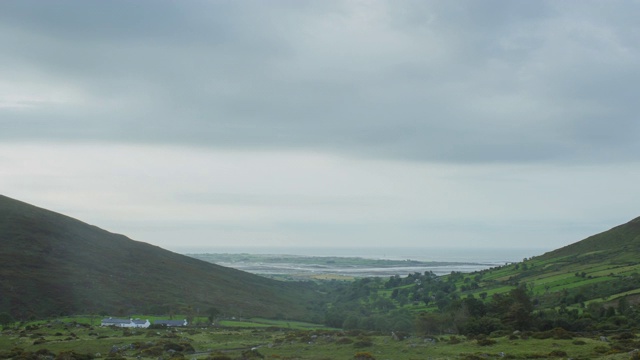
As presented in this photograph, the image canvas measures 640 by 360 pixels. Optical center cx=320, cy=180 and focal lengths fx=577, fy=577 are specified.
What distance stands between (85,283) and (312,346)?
111 meters

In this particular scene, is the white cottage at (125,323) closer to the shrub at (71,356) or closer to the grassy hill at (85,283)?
the grassy hill at (85,283)

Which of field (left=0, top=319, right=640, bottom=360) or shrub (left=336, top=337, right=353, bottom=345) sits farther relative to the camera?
shrub (left=336, top=337, right=353, bottom=345)

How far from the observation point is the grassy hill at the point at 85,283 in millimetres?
133875

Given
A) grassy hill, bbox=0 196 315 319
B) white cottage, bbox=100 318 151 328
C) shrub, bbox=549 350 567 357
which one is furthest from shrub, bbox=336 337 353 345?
grassy hill, bbox=0 196 315 319

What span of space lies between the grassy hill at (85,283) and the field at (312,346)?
2248 inches

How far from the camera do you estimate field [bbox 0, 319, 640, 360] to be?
4838 cm

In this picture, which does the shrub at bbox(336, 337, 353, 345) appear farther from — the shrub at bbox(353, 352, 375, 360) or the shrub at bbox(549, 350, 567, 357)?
the shrub at bbox(549, 350, 567, 357)

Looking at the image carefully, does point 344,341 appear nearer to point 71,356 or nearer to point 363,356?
point 363,356

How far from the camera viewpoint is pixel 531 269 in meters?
191

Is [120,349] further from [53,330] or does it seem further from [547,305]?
[547,305]

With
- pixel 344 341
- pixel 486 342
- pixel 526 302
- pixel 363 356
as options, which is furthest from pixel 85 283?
pixel 486 342

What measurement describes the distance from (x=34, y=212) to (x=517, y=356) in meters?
191

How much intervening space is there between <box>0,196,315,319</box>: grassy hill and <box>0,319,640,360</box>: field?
187 feet

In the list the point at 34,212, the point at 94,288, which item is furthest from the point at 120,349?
the point at 34,212
